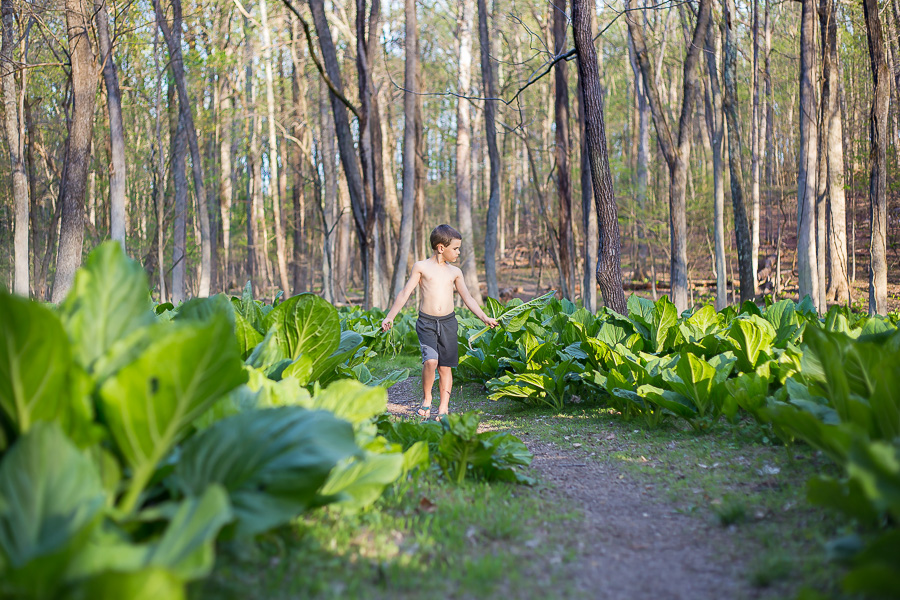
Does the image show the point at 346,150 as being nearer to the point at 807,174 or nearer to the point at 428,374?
the point at 428,374

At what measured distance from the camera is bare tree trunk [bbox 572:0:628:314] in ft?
21.4

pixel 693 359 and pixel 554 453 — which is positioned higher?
pixel 693 359

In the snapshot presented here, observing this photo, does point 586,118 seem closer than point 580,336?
No

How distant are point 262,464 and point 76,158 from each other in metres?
11.1

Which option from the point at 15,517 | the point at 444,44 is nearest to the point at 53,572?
the point at 15,517

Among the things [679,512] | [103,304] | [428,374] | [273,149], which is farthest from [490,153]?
[103,304]

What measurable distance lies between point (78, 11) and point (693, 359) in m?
12.1

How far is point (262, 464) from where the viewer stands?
6.31ft

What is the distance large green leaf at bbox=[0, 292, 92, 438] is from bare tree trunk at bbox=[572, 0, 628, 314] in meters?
5.51

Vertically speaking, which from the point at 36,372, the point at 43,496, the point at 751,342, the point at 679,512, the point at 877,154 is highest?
the point at 877,154

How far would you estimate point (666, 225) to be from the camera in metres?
21.9

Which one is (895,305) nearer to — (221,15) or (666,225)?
(666,225)

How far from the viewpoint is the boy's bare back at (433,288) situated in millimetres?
5590

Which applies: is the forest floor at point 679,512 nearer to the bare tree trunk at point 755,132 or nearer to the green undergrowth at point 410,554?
the green undergrowth at point 410,554
